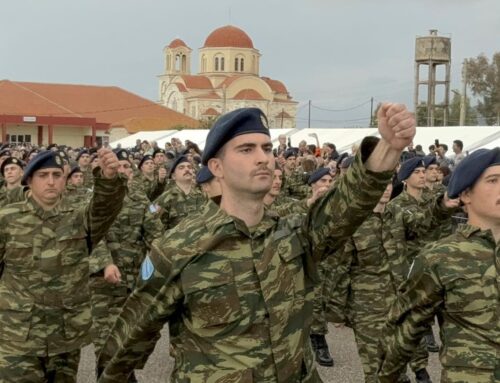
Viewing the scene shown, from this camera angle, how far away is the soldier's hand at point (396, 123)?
2391 mm

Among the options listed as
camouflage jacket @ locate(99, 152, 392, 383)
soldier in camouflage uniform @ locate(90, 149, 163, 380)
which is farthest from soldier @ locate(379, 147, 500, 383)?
soldier in camouflage uniform @ locate(90, 149, 163, 380)

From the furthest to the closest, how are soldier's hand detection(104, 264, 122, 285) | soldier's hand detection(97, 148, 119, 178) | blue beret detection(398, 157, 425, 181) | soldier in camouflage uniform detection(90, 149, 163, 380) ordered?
soldier in camouflage uniform detection(90, 149, 163, 380) < blue beret detection(398, 157, 425, 181) < soldier's hand detection(104, 264, 122, 285) < soldier's hand detection(97, 148, 119, 178)

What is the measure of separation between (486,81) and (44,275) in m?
60.6

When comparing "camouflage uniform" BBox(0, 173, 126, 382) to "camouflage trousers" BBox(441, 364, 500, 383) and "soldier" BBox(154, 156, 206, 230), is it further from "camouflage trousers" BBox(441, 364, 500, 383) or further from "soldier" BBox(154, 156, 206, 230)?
"soldier" BBox(154, 156, 206, 230)

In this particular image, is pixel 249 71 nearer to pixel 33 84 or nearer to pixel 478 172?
pixel 33 84

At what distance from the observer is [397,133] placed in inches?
95.3

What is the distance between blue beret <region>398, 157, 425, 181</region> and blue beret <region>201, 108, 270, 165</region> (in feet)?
15.9

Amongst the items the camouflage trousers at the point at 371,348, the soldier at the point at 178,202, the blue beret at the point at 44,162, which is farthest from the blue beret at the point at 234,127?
the soldier at the point at 178,202

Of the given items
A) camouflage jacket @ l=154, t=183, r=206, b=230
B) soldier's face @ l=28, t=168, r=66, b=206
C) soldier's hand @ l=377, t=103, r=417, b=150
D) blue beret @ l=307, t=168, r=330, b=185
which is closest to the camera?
soldier's hand @ l=377, t=103, r=417, b=150

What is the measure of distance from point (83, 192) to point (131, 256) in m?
2.47

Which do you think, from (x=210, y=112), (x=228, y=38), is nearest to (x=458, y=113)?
(x=210, y=112)

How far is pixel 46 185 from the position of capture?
4910 mm

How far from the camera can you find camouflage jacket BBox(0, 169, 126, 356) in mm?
4727

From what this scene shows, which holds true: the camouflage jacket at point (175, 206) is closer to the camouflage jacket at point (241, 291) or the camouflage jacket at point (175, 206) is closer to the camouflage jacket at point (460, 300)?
the camouflage jacket at point (460, 300)
